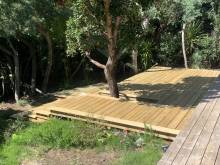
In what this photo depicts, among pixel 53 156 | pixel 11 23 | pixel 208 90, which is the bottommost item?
pixel 53 156

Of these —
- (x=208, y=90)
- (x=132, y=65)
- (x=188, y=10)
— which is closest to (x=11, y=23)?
(x=208, y=90)

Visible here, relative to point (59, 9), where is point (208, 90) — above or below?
below

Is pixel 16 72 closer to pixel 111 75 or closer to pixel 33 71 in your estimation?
pixel 33 71

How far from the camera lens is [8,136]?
6.88 meters

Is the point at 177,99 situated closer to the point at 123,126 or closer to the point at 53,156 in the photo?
the point at 123,126

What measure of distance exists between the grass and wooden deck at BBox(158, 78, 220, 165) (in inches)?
21.8

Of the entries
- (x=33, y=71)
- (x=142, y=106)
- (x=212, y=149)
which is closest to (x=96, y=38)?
(x=142, y=106)

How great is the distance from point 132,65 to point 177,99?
4.54m

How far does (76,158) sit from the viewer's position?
228 inches

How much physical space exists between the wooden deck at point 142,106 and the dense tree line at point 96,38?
0.62 m

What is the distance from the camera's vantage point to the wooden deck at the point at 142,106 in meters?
6.60

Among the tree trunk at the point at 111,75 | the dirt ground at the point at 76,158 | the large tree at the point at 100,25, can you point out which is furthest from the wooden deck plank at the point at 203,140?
the large tree at the point at 100,25

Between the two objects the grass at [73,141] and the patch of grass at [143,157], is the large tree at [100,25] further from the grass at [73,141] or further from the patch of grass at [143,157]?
the patch of grass at [143,157]

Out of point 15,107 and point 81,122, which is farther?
point 15,107
